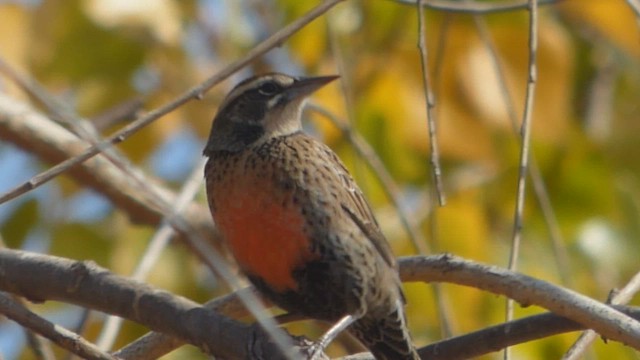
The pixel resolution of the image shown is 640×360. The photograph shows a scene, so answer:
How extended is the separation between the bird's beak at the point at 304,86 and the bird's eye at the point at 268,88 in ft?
0.19

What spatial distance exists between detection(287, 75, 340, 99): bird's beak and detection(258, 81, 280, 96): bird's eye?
0.19ft

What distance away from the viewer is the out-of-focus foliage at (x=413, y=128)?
5.41 meters

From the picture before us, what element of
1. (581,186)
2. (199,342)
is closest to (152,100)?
(581,186)

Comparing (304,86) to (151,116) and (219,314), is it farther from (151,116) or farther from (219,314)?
(151,116)

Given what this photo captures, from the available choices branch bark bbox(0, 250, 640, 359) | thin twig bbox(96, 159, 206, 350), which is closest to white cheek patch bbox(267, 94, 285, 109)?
thin twig bbox(96, 159, 206, 350)

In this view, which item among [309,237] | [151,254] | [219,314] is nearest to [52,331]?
[219,314]

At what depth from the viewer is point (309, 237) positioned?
169 inches

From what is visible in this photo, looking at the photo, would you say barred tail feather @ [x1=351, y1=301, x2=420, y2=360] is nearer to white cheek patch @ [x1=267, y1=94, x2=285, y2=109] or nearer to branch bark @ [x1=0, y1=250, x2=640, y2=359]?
branch bark @ [x1=0, y1=250, x2=640, y2=359]

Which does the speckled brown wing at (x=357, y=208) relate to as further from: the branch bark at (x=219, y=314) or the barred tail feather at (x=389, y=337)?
the branch bark at (x=219, y=314)

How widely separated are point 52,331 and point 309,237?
1.32m

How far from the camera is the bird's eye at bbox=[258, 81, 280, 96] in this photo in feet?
16.2

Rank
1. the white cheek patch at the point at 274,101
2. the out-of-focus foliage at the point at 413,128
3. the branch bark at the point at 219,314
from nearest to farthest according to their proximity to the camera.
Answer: the branch bark at the point at 219,314 < the white cheek patch at the point at 274,101 < the out-of-focus foliage at the point at 413,128

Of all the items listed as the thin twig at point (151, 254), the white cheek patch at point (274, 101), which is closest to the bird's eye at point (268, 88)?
the white cheek patch at point (274, 101)

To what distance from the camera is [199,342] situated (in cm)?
337
